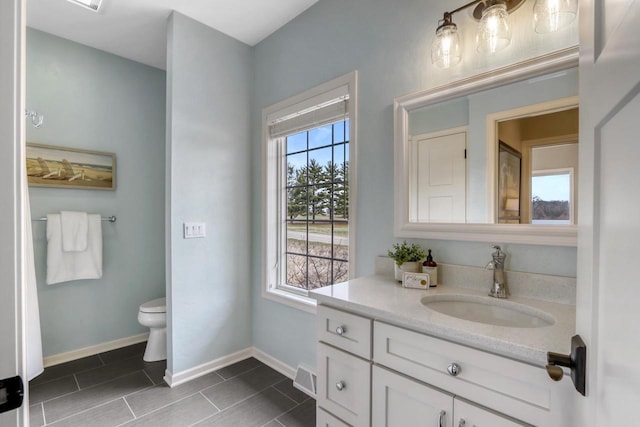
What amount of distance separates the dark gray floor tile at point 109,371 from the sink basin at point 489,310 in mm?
2350

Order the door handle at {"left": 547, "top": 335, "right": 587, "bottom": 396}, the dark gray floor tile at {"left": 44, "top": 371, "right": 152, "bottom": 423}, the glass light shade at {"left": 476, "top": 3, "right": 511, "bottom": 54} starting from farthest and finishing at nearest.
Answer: the dark gray floor tile at {"left": 44, "top": 371, "right": 152, "bottom": 423}, the glass light shade at {"left": 476, "top": 3, "right": 511, "bottom": 54}, the door handle at {"left": 547, "top": 335, "right": 587, "bottom": 396}

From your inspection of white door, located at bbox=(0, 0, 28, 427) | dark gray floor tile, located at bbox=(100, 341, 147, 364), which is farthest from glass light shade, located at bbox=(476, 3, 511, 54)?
dark gray floor tile, located at bbox=(100, 341, 147, 364)

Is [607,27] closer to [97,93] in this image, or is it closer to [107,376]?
[107,376]

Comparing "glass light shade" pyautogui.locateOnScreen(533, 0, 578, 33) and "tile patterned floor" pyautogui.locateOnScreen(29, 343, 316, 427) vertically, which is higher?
"glass light shade" pyautogui.locateOnScreen(533, 0, 578, 33)

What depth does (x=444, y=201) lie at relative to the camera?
148 centimetres

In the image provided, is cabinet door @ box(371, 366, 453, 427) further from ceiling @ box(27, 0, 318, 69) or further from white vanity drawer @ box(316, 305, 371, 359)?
ceiling @ box(27, 0, 318, 69)

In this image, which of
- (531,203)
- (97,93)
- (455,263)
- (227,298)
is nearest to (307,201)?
(227,298)

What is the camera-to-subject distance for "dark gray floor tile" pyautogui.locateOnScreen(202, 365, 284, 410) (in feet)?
6.48

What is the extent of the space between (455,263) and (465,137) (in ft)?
1.96

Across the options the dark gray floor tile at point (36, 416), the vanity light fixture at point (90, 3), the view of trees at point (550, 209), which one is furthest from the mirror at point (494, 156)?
the dark gray floor tile at point (36, 416)

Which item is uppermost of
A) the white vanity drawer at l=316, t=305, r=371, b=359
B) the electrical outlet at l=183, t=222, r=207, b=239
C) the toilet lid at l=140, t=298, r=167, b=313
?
the electrical outlet at l=183, t=222, r=207, b=239

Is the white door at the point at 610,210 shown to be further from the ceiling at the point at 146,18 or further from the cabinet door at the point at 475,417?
the ceiling at the point at 146,18

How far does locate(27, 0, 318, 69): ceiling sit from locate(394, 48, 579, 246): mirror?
52.8 inches

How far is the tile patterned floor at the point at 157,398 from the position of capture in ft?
5.79
